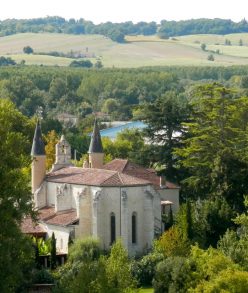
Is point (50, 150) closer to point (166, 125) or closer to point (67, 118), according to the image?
point (166, 125)

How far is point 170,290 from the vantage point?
156 ft

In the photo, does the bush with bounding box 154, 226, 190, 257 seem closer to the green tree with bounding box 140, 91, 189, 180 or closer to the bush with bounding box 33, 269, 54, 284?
the bush with bounding box 33, 269, 54, 284

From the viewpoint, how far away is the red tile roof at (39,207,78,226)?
6116 cm

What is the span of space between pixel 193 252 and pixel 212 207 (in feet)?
36.4

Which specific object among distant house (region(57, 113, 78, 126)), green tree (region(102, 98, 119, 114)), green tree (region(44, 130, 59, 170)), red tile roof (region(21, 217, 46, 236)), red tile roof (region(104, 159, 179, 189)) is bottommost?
green tree (region(102, 98, 119, 114))

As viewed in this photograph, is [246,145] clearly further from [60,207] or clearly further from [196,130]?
[60,207]

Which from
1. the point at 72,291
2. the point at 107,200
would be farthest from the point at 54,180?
the point at 72,291

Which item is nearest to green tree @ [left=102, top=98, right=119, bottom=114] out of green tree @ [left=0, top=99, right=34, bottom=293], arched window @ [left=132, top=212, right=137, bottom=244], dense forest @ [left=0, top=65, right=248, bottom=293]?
dense forest @ [left=0, top=65, right=248, bottom=293]

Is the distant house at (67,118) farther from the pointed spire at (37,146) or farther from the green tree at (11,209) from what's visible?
the green tree at (11,209)

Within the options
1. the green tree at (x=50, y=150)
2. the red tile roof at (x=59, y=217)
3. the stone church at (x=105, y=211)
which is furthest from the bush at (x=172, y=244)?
the green tree at (x=50, y=150)

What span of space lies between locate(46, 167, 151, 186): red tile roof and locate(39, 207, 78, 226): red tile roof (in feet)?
5.75

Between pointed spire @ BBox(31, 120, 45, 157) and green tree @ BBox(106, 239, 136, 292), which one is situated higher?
pointed spire @ BBox(31, 120, 45, 157)

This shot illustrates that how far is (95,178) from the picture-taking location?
2430 inches

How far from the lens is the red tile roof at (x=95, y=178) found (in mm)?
60625
